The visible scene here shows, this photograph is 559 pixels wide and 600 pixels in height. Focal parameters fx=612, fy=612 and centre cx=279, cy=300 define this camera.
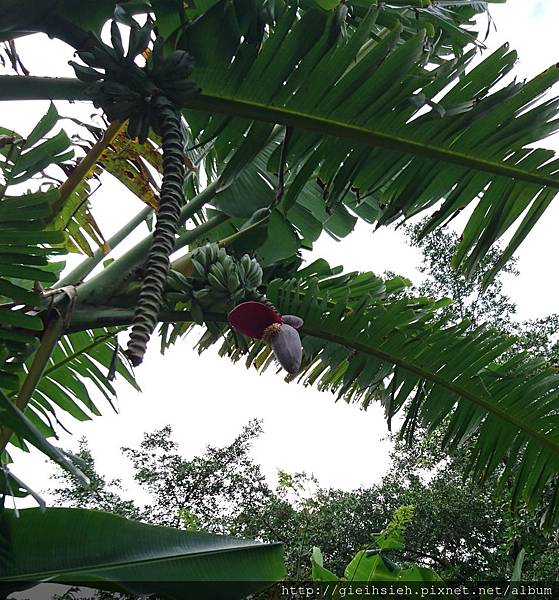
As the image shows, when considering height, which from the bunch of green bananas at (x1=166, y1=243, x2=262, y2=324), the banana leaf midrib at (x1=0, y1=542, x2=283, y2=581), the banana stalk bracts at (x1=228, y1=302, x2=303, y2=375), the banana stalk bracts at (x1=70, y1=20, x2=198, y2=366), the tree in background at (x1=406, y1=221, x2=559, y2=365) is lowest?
the banana leaf midrib at (x1=0, y1=542, x2=283, y2=581)

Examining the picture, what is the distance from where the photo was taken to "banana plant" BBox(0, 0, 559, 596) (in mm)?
837

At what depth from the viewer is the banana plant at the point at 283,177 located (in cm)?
84

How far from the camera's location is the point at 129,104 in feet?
2.76

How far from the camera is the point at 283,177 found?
3.57 ft

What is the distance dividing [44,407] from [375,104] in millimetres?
1114

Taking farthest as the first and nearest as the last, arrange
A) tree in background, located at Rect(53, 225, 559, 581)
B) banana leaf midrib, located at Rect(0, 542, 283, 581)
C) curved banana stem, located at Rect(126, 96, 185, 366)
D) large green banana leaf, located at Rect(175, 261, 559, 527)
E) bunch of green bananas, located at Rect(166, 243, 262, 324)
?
tree in background, located at Rect(53, 225, 559, 581) → large green banana leaf, located at Rect(175, 261, 559, 527) → bunch of green bananas, located at Rect(166, 243, 262, 324) → banana leaf midrib, located at Rect(0, 542, 283, 581) → curved banana stem, located at Rect(126, 96, 185, 366)

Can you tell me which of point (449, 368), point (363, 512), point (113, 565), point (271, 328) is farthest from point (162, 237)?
point (363, 512)

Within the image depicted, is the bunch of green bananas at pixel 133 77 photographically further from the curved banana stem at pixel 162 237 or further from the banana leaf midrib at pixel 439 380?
the banana leaf midrib at pixel 439 380

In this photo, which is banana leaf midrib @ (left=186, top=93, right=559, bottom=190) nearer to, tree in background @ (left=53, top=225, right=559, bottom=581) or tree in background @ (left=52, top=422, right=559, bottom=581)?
tree in background @ (left=53, top=225, right=559, bottom=581)

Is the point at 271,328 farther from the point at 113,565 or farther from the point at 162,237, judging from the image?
the point at 113,565

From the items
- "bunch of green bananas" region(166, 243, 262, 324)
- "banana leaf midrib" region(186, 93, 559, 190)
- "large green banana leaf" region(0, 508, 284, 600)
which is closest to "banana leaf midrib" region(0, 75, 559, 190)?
"banana leaf midrib" region(186, 93, 559, 190)

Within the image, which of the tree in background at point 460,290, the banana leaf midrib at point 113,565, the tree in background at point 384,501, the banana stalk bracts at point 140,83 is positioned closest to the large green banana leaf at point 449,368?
the banana leaf midrib at point 113,565

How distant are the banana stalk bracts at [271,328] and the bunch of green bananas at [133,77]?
293 millimetres

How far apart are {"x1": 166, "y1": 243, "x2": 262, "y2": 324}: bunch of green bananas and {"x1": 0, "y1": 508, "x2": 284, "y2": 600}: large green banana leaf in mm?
398
